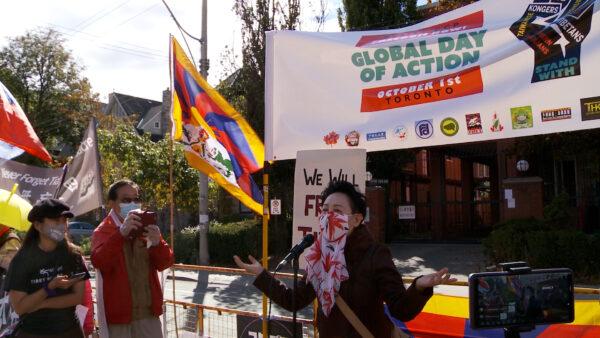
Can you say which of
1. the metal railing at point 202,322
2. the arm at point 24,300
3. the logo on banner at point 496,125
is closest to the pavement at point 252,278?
the metal railing at point 202,322

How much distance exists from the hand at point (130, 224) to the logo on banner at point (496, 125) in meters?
2.62

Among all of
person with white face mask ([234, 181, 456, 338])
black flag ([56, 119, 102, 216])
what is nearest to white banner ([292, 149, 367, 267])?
person with white face mask ([234, 181, 456, 338])

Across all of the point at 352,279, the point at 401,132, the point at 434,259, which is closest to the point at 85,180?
Answer: the point at 401,132

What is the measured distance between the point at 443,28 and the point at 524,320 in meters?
2.63

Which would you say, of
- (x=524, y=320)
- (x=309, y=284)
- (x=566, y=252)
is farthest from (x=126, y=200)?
(x=566, y=252)

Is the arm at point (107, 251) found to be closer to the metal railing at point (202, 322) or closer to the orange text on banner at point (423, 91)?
the metal railing at point (202, 322)

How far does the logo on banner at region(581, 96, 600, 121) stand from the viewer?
3750mm

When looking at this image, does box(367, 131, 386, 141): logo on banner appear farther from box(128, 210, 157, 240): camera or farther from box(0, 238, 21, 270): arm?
box(0, 238, 21, 270): arm

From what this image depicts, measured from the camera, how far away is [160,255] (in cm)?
418

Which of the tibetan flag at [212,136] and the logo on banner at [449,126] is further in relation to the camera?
the tibetan flag at [212,136]

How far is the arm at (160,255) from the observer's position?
4168 mm

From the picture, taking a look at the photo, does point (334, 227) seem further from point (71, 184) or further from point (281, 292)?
point (71, 184)

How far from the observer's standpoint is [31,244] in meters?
4.02

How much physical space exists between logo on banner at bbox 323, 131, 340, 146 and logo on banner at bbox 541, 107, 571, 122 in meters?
1.65
